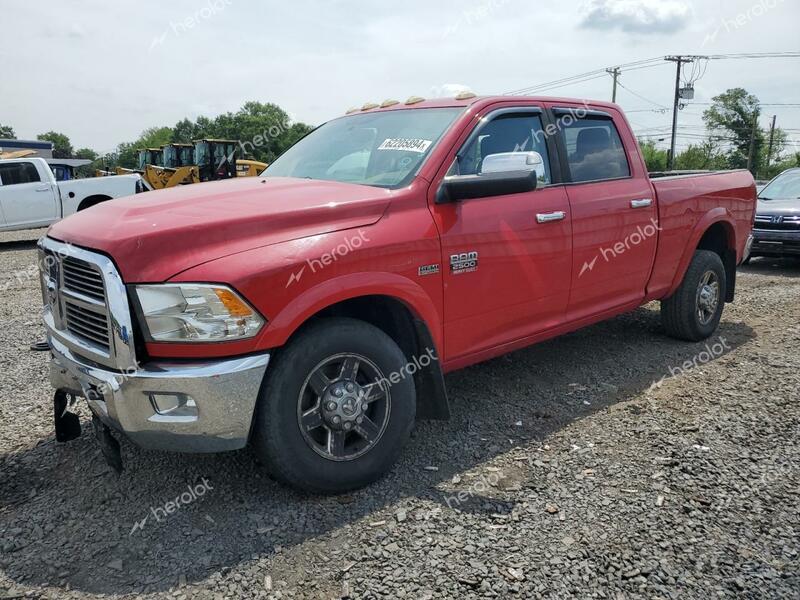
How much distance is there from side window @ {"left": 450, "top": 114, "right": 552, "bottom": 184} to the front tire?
3.72 feet

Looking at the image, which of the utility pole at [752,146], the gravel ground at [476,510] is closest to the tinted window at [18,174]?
the gravel ground at [476,510]

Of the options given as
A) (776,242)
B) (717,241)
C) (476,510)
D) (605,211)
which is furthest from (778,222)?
(476,510)

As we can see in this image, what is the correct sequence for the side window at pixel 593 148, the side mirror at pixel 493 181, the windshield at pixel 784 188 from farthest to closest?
the windshield at pixel 784 188
the side window at pixel 593 148
the side mirror at pixel 493 181

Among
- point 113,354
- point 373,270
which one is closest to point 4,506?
point 113,354

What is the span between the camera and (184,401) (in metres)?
2.61

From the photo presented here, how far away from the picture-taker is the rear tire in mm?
5250

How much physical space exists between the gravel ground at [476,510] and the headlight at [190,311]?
913 mm

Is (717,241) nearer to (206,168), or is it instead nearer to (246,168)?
(246,168)

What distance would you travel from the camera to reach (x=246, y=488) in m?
3.13

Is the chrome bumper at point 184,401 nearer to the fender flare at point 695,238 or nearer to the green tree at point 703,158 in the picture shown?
the fender flare at point 695,238

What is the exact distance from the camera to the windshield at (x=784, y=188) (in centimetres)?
1051

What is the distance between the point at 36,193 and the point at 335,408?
13.7 meters

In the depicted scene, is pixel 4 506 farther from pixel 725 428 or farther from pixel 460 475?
pixel 725 428

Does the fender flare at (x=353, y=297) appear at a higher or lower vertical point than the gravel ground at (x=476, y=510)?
higher
